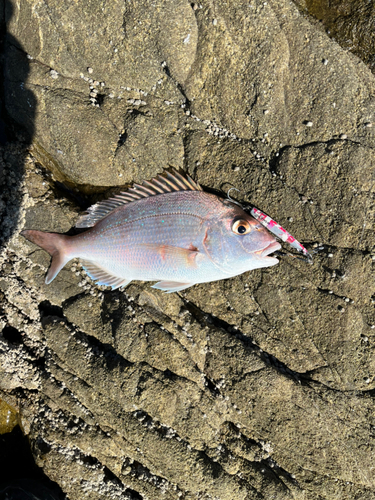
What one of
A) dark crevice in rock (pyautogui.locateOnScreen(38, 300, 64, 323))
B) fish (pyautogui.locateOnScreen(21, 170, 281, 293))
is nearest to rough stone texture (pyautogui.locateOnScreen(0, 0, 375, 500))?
dark crevice in rock (pyautogui.locateOnScreen(38, 300, 64, 323))

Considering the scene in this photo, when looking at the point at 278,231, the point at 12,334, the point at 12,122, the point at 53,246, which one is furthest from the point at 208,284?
the point at 12,122

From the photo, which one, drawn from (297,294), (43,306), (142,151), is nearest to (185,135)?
(142,151)

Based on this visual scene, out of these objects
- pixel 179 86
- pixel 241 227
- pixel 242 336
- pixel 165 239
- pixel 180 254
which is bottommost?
pixel 242 336

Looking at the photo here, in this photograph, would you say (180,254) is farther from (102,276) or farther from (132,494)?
(132,494)

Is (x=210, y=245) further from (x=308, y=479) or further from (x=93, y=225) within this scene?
(x=308, y=479)

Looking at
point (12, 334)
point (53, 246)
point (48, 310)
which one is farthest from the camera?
point (12, 334)

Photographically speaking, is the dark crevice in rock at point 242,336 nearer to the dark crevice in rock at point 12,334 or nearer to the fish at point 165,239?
the fish at point 165,239

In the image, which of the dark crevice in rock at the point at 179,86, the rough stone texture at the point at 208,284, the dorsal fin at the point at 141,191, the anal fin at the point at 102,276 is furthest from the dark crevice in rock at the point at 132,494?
the dark crevice in rock at the point at 179,86
